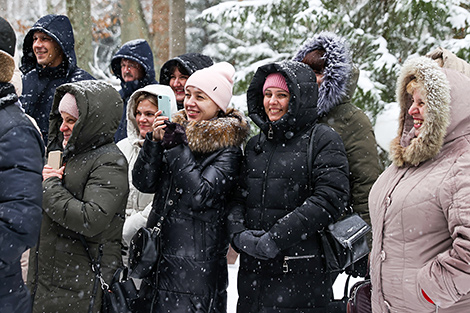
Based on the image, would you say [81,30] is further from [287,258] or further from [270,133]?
[287,258]

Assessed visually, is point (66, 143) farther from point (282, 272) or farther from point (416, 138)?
point (416, 138)

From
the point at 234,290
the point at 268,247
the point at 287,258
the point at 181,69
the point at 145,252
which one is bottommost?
the point at 234,290

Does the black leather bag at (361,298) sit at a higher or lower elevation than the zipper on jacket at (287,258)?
lower

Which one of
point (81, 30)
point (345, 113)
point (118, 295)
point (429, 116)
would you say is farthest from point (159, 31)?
point (429, 116)

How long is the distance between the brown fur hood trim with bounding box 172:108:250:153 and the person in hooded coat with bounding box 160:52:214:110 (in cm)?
169

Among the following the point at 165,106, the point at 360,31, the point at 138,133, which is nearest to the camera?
the point at 165,106

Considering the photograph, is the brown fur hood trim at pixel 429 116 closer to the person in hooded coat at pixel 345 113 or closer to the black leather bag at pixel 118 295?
the person in hooded coat at pixel 345 113

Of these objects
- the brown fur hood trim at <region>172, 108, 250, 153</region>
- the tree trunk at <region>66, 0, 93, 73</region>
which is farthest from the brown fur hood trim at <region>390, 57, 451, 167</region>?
the tree trunk at <region>66, 0, 93, 73</region>

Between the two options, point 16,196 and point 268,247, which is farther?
point 268,247

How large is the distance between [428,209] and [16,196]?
6.23 ft

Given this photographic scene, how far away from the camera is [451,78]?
2625mm

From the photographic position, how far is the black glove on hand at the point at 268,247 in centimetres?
305

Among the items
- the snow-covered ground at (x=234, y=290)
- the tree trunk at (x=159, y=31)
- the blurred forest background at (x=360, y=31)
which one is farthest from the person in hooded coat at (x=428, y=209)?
the tree trunk at (x=159, y=31)

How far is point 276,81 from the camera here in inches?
135
